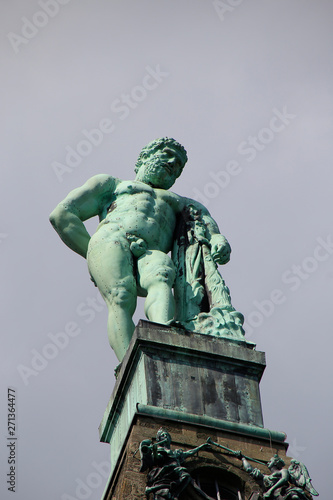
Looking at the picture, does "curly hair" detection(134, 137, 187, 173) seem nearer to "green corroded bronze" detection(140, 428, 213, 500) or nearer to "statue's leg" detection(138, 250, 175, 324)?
"statue's leg" detection(138, 250, 175, 324)

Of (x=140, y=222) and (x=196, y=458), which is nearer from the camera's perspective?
(x=196, y=458)

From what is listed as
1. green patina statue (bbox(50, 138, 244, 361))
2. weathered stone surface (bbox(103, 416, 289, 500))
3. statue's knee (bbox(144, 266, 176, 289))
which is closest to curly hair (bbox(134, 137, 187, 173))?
green patina statue (bbox(50, 138, 244, 361))

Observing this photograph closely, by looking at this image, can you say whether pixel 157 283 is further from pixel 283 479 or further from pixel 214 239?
pixel 283 479

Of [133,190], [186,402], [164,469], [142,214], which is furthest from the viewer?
[133,190]

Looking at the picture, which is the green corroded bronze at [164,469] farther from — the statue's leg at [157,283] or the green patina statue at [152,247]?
the statue's leg at [157,283]

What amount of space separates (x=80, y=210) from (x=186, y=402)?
4216 millimetres

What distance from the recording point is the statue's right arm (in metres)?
17.9

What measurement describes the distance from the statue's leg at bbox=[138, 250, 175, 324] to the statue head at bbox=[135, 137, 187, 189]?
173cm

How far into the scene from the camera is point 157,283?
1662cm

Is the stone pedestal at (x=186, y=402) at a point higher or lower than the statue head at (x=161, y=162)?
lower

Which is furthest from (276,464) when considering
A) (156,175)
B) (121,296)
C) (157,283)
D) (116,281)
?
(156,175)

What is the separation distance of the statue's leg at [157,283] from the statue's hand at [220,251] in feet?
2.38

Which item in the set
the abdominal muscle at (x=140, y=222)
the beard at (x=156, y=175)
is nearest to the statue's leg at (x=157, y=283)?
the abdominal muscle at (x=140, y=222)

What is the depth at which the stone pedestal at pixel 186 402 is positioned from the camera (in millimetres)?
14406
